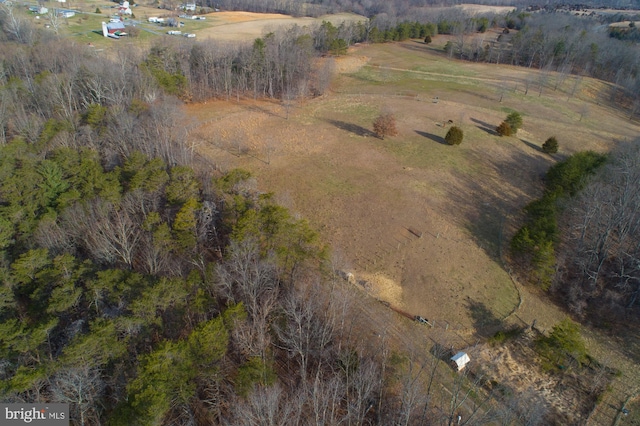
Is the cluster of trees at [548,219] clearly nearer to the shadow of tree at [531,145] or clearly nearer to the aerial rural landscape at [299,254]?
the aerial rural landscape at [299,254]

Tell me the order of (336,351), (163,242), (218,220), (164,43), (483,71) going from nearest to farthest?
(336,351) < (163,242) < (218,220) < (164,43) < (483,71)

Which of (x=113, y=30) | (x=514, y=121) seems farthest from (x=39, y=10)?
(x=514, y=121)

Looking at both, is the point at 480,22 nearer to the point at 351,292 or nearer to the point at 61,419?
the point at 351,292

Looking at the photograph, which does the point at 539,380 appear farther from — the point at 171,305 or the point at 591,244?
the point at 171,305

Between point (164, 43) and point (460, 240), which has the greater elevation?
point (164, 43)

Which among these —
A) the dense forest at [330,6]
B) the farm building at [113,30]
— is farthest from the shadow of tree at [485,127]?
the dense forest at [330,6]

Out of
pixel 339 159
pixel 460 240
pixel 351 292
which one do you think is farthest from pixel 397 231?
pixel 339 159
